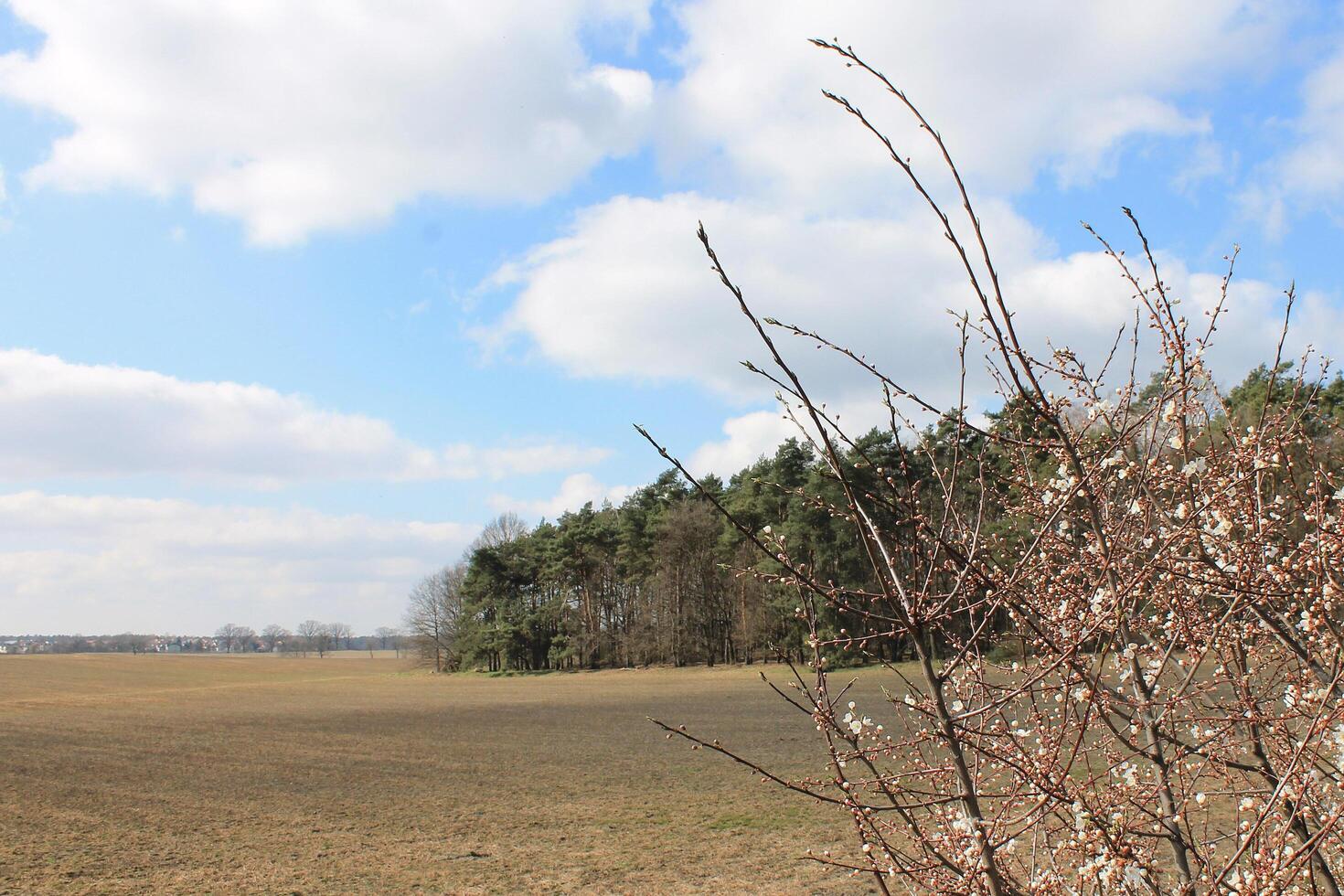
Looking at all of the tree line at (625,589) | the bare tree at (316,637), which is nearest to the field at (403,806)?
the tree line at (625,589)

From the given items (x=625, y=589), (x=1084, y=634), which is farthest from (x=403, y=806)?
(x=625, y=589)

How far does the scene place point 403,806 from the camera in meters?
11.1

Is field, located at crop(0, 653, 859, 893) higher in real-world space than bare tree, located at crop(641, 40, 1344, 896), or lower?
lower

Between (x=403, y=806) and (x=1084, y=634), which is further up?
(x=1084, y=634)

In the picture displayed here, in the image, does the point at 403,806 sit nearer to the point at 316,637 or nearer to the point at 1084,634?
the point at 1084,634

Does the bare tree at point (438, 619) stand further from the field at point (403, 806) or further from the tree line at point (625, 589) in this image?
the field at point (403, 806)

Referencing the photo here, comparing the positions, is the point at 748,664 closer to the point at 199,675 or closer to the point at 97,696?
the point at 97,696

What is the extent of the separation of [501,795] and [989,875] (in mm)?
11501

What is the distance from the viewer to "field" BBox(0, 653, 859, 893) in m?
7.80

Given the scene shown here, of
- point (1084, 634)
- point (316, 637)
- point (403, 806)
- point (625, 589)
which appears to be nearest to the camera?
point (1084, 634)

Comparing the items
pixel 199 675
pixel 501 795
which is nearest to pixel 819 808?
pixel 501 795

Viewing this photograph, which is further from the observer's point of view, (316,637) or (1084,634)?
(316,637)

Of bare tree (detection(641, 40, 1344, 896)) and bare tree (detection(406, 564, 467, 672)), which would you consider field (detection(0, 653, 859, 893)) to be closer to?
bare tree (detection(641, 40, 1344, 896))

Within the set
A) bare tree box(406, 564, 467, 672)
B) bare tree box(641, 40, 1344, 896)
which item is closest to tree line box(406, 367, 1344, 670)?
bare tree box(406, 564, 467, 672)
